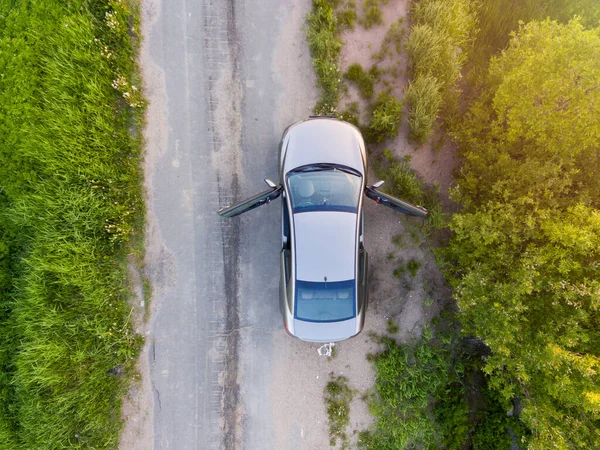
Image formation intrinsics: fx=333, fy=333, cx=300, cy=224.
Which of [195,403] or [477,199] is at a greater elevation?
[477,199]

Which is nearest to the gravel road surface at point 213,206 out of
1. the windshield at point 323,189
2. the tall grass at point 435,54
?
the windshield at point 323,189

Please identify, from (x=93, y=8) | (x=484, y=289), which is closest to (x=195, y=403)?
(x=484, y=289)

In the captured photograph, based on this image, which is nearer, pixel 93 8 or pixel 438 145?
pixel 93 8

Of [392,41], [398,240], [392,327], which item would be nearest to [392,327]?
[392,327]

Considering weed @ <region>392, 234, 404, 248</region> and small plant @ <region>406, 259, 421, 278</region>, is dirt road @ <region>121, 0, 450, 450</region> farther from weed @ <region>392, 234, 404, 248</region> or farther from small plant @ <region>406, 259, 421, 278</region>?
small plant @ <region>406, 259, 421, 278</region>

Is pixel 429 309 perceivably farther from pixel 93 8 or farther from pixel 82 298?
pixel 93 8

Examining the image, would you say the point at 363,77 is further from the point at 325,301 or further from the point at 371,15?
the point at 325,301
